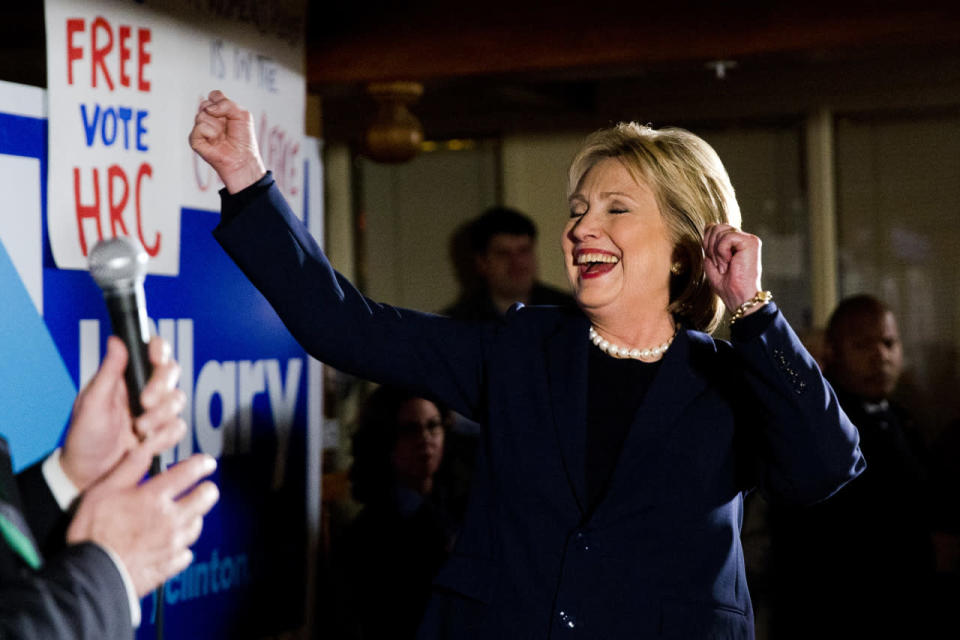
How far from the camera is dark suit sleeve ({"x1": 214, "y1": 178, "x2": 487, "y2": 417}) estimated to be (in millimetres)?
1636

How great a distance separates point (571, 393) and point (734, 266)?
0.29 metres

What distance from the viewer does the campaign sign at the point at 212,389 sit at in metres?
2.06

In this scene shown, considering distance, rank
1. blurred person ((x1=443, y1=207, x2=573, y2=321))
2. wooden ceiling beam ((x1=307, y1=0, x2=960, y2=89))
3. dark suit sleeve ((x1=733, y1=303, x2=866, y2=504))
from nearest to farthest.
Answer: dark suit sleeve ((x1=733, y1=303, x2=866, y2=504)) → wooden ceiling beam ((x1=307, y1=0, x2=960, y2=89)) → blurred person ((x1=443, y1=207, x2=573, y2=321))

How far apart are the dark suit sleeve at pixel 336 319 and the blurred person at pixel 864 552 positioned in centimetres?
204

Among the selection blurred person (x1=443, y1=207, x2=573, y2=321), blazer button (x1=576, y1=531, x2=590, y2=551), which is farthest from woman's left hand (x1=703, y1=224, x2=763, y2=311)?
blurred person (x1=443, y1=207, x2=573, y2=321)

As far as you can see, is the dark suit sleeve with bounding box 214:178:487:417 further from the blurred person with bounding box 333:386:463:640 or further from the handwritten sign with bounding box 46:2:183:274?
the blurred person with bounding box 333:386:463:640

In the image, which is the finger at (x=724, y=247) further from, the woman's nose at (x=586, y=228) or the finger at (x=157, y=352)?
the finger at (x=157, y=352)

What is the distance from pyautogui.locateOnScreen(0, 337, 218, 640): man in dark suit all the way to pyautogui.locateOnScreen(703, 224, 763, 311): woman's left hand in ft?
2.47

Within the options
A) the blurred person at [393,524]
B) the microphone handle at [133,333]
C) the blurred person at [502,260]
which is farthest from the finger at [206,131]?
the blurred person at [502,260]

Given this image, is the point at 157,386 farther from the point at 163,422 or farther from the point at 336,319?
the point at 336,319

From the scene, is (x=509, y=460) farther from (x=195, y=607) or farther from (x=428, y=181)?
(x=428, y=181)

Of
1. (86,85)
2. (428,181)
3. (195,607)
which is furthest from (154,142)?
(428,181)

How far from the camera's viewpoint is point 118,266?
104 centimetres

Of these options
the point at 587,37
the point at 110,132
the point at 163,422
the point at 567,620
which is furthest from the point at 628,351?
the point at 587,37
